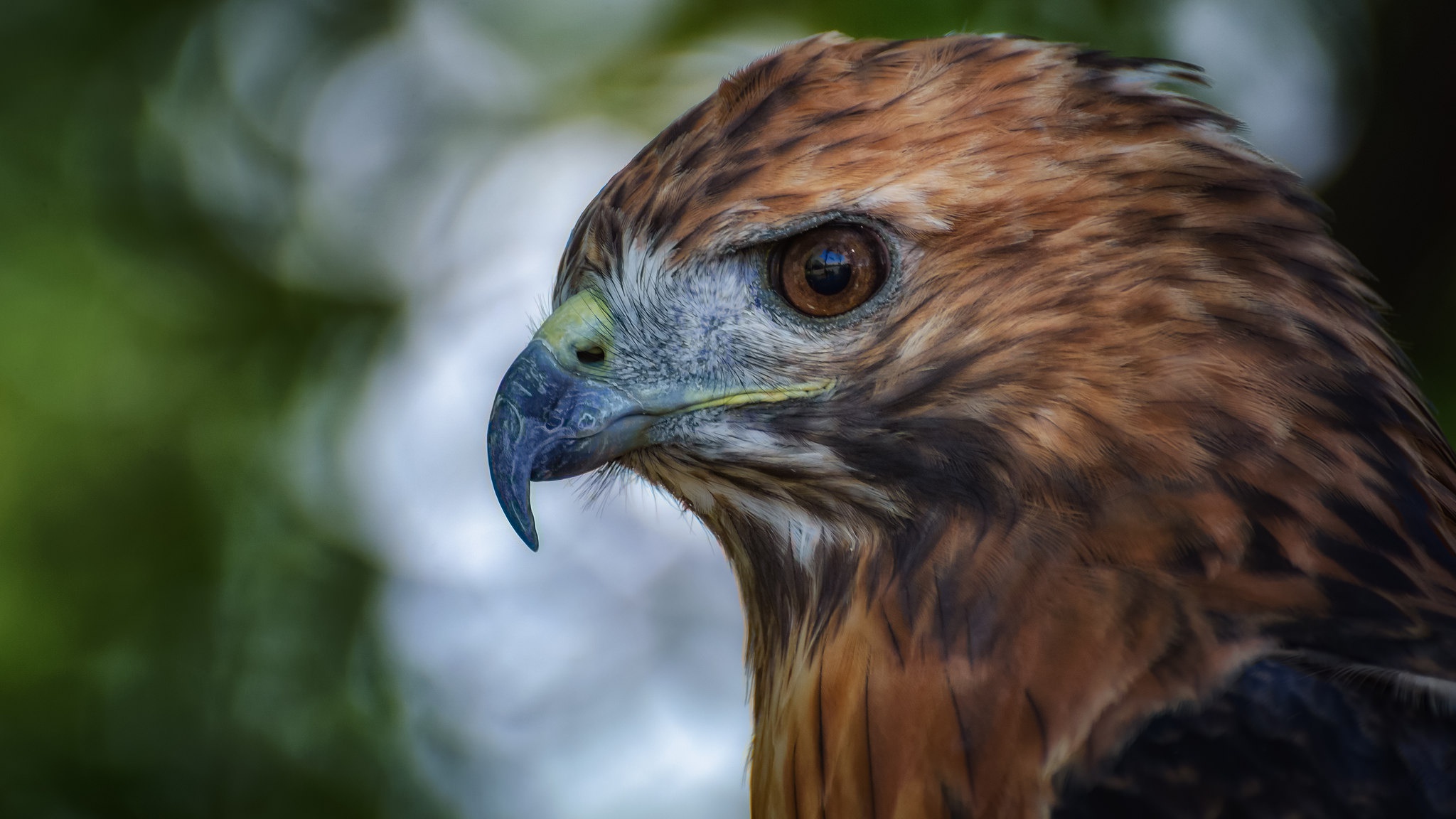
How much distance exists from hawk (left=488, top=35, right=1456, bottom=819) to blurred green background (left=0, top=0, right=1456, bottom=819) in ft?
6.52

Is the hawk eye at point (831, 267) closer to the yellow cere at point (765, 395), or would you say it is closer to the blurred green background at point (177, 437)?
the yellow cere at point (765, 395)

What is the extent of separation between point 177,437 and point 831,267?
319cm

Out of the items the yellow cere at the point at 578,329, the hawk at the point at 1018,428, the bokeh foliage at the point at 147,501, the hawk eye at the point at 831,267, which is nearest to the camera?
the hawk at the point at 1018,428

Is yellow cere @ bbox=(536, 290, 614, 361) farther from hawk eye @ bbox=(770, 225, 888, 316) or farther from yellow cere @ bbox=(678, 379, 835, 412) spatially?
hawk eye @ bbox=(770, 225, 888, 316)

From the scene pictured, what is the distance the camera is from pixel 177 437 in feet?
13.0

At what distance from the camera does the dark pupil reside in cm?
158

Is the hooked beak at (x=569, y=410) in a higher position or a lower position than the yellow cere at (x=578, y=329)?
lower

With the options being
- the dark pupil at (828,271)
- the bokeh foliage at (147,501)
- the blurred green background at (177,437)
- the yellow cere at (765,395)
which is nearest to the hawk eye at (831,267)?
the dark pupil at (828,271)

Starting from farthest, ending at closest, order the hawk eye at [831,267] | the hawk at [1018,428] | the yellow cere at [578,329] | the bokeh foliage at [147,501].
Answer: the bokeh foliage at [147,501]
the yellow cere at [578,329]
the hawk eye at [831,267]
the hawk at [1018,428]

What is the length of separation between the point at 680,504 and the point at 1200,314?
0.91 meters

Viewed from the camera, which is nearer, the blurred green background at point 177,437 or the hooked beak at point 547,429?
the hooked beak at point 547,429

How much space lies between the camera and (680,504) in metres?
1.96

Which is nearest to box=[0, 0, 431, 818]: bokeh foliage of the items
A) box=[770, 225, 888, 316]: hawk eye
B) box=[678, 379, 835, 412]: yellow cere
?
box=[678, 379, 835, 412]: yellow cere

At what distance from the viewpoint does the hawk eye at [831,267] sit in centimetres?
158
